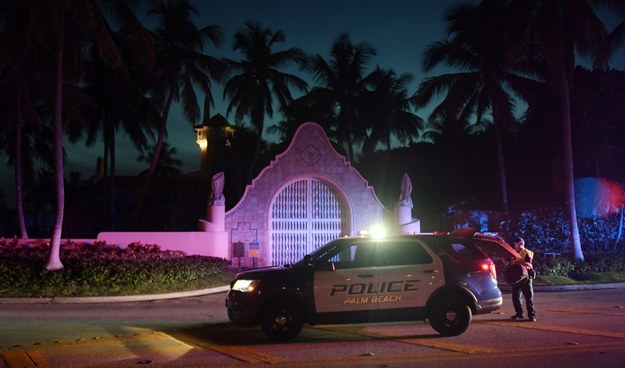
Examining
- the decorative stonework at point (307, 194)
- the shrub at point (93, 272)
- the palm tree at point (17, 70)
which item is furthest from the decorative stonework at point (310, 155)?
the palm tree at point (17, 70)

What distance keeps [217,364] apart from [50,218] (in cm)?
5920

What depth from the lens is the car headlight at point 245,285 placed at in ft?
34.3

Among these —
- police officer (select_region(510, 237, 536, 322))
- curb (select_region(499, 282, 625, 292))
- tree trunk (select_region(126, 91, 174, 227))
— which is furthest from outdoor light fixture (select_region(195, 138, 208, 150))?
police officer (select_region(510, 237, 536, 322))

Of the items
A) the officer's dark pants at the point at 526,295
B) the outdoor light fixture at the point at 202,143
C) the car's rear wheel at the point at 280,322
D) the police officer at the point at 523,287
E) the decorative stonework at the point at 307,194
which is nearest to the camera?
the car's rear wheel at the point at 280,322

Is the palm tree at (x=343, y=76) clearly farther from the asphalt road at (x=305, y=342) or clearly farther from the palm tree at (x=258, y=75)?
the asphalt road at (x=305, y=342)

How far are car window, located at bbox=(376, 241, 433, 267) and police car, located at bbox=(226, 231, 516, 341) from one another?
2cm

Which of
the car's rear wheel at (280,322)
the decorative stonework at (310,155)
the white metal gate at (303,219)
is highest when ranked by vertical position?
the decorative stonework at (310,155)

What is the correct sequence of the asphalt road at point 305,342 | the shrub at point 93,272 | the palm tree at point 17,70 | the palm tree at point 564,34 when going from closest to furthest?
the asphalt road at point 305,342
the shrub at point 93,272
the palm tree at point 17,70
the palm tree at point 564,34

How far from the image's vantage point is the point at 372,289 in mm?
10555

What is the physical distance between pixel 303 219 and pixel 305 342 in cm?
1604

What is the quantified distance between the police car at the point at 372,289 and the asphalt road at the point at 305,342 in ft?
1.15

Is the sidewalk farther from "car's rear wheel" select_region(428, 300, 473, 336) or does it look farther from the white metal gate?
"car's rear wheel" select_region(428, 300, 473, 336)

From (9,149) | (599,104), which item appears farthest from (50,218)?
(599,104)

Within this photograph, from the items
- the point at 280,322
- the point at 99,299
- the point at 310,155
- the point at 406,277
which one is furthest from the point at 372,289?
the point at 310,155
